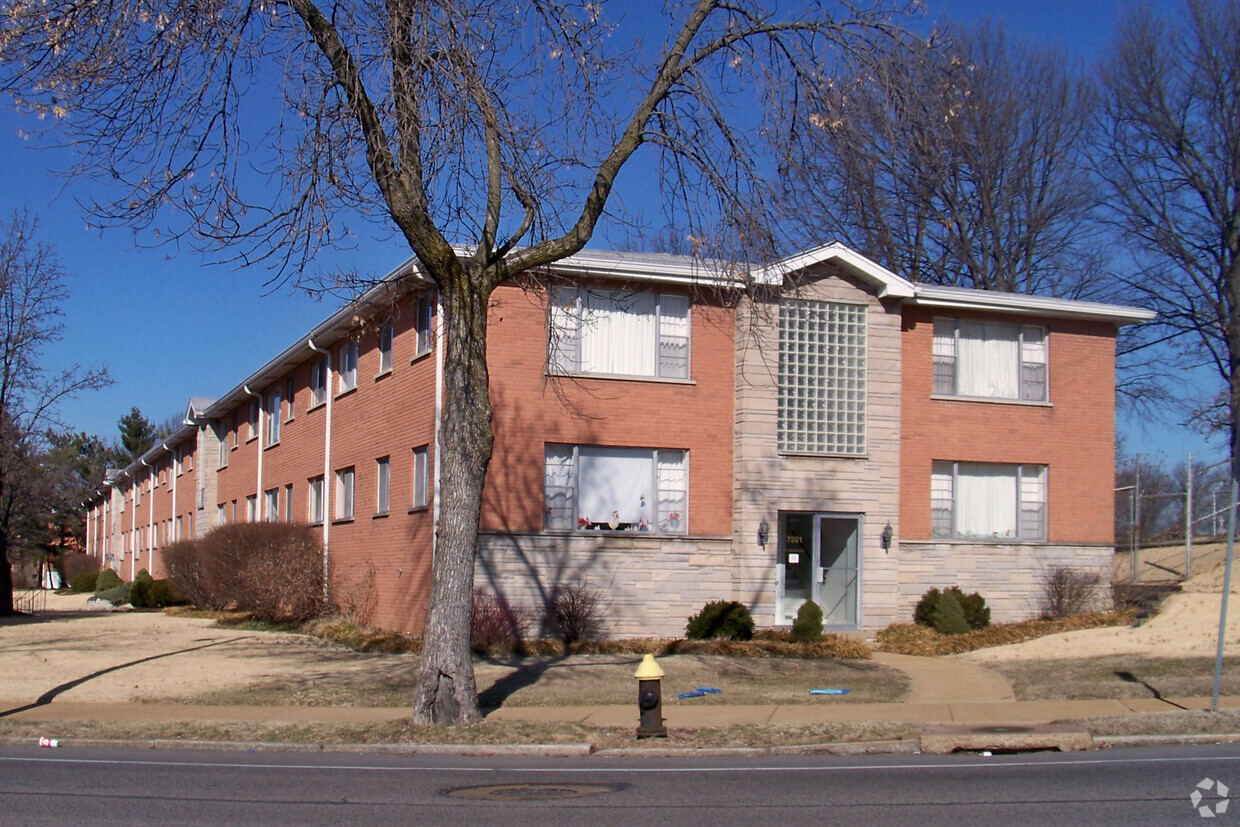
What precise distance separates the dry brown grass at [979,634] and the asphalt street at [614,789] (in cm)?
891

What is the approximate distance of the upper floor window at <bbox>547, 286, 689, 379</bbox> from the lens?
→ 21.0 m

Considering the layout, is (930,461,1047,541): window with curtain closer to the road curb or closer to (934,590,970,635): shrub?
(934,590,970,635): shrub

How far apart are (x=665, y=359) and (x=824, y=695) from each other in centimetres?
795

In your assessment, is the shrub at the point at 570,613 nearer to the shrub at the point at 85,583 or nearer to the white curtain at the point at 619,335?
the white curtain at the point at 619,335

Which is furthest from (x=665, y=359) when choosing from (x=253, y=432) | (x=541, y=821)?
(x=253, y=432)

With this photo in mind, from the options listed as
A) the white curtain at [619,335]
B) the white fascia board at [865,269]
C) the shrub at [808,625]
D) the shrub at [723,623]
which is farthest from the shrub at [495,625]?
the white fascia board at [865,269]

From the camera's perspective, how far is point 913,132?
13211 millimetres

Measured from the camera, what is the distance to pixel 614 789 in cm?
955

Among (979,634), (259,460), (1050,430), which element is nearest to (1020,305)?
(1050,430)

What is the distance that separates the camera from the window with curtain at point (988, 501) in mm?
23469

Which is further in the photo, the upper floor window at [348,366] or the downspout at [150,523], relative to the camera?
the downspout at [150,523]

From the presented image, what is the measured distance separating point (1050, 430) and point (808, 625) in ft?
24.0

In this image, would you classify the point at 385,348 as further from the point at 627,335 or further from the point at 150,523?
the point at 150,523

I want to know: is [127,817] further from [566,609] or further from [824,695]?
[566,609]
